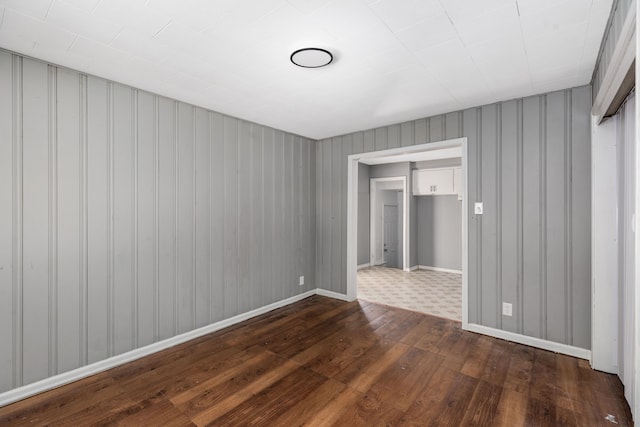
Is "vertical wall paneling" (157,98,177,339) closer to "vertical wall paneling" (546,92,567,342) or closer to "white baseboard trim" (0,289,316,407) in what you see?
"white baseboard trim" (0,289,316,407)

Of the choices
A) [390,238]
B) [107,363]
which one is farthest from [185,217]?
[390,238]

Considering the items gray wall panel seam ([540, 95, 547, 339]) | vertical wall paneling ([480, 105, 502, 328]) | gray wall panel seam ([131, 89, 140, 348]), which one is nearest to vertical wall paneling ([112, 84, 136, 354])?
gray wall panel seam ([131, 89, 140, 348])

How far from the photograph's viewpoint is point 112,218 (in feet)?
8.64

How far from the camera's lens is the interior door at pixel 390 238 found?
288 inches

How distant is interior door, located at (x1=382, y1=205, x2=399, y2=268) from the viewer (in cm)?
731

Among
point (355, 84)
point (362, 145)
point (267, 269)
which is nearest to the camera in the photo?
point (355, 84)

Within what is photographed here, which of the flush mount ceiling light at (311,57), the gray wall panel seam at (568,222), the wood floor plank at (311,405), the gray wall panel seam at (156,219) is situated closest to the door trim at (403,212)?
the gray wall panel seam at (568,222)

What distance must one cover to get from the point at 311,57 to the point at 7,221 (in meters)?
2.48

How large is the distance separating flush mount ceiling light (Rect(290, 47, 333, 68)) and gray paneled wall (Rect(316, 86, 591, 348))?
1.90 m

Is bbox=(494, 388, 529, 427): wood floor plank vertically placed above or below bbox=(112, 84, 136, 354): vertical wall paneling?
below

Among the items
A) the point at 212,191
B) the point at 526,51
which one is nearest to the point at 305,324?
the point at 212,191

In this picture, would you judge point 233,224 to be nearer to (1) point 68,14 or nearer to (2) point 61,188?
(2) point 61,188

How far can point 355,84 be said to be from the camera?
2736mm

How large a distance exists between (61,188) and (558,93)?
4.45 m
